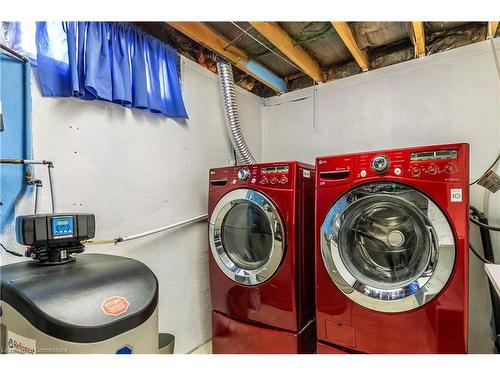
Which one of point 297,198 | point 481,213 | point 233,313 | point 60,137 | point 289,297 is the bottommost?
point 233,313

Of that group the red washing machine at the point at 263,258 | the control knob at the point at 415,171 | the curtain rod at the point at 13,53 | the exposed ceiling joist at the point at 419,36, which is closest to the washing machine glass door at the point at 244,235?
the red washing machine at the point at 263,258

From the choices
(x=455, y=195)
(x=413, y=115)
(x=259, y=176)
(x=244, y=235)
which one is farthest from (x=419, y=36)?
(x=244, y=235)

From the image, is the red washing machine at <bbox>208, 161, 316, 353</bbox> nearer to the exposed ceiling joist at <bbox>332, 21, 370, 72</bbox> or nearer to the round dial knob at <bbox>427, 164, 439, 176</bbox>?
the round dial knob at <bbox>427, 164, 439, 176</bbox>

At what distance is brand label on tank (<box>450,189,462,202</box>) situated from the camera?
3.92ft

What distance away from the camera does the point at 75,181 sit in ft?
4.71

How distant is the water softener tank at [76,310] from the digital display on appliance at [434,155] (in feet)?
4.24

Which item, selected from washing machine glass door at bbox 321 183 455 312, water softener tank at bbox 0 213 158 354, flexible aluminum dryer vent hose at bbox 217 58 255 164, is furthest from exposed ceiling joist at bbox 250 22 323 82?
water softener tank at bbox 0 213 158 354

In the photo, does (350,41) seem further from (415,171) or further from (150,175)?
(150,175)

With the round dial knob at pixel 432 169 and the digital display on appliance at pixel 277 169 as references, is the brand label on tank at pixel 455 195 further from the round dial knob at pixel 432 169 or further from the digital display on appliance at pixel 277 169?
the digital display on appliance at pixel 277 169

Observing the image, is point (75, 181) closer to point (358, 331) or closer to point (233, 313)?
point (233, 313)

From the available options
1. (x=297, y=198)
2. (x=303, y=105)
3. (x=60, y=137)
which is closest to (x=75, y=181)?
(x=60, y=137)

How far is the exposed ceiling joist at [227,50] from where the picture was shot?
177 cm

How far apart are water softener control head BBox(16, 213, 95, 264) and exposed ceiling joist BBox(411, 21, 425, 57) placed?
2059 millimetres
